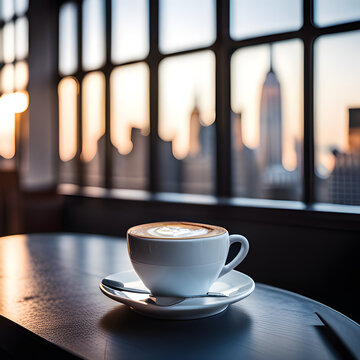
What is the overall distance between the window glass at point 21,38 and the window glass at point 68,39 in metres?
0.25

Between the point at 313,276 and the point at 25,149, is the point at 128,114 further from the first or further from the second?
the point at 313,276

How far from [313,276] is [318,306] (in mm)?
900

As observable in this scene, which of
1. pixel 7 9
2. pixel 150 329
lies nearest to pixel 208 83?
pixel 150 329

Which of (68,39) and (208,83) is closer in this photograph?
(208,83)

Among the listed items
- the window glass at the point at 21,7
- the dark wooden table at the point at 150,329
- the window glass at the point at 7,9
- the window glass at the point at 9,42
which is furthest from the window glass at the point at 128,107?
the dark wooden table at the point at 150,329

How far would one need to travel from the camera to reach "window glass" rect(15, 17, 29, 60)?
2.85 m

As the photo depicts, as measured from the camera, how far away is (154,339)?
50 cm

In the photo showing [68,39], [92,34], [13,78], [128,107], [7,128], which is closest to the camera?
[128,107]

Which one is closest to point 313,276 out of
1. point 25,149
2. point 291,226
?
point 291,226

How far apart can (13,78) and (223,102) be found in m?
1.94

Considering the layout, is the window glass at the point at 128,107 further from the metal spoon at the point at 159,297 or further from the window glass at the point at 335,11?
the metal spoon at the point at 159,297

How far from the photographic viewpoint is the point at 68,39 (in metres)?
2.78

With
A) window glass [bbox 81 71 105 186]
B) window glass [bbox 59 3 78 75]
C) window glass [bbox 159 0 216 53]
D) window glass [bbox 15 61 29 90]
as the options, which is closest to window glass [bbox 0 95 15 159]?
window glass [bbox 15 61 29 90]

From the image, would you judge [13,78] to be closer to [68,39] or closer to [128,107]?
[68,39]
